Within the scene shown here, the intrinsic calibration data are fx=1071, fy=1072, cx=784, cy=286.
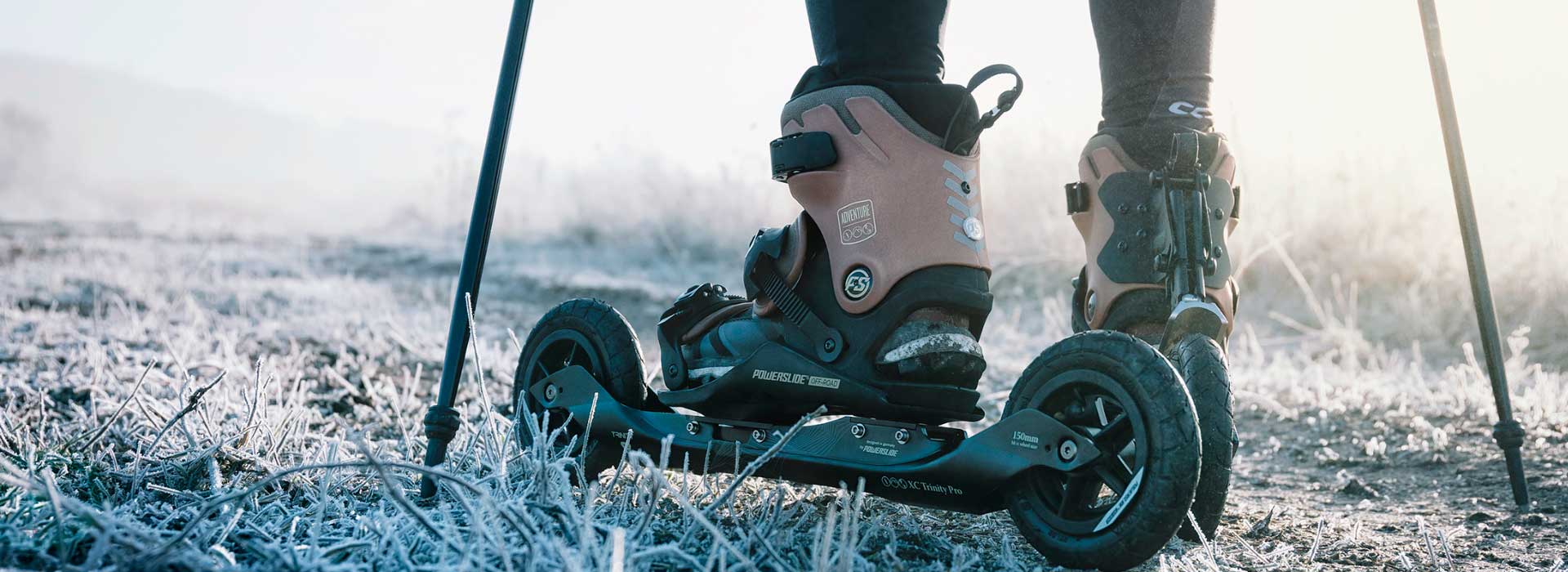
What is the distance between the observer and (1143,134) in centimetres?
178

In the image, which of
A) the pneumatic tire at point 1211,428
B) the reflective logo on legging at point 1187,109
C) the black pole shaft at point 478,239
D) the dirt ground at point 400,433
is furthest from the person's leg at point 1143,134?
the black pole shaft at point 478,239

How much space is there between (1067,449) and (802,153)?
0.57 m

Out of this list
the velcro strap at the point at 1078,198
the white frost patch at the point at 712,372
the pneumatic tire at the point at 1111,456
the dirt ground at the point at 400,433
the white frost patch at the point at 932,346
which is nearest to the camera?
the pneumatic tire at the point at 1111,456

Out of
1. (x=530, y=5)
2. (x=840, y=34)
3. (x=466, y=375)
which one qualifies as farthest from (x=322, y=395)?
(x=840, y=34)

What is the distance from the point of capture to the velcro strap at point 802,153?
5.08 ft

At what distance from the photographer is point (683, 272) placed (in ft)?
23.8

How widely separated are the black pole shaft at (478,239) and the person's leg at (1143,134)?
0.97 metres

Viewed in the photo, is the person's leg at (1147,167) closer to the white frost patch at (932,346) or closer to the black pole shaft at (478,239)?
the white frost patch at (932,346)

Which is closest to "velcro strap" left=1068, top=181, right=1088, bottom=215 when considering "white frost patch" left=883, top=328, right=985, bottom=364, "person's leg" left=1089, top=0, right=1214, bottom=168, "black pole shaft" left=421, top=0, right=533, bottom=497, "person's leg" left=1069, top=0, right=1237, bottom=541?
"person's leg" left=1069, top=0, right=1237, bottom=541

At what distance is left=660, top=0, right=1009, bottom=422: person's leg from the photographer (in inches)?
58.4

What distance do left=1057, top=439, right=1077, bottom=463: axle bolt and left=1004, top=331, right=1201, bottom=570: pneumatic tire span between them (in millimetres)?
18

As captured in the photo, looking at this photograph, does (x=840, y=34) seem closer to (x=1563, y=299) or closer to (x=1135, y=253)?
(x=1135, y=253)

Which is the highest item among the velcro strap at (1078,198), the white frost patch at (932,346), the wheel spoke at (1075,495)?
the velcro strap at (1078,198)

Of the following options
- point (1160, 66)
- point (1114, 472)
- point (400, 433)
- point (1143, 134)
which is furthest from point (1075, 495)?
point (400, 433)
